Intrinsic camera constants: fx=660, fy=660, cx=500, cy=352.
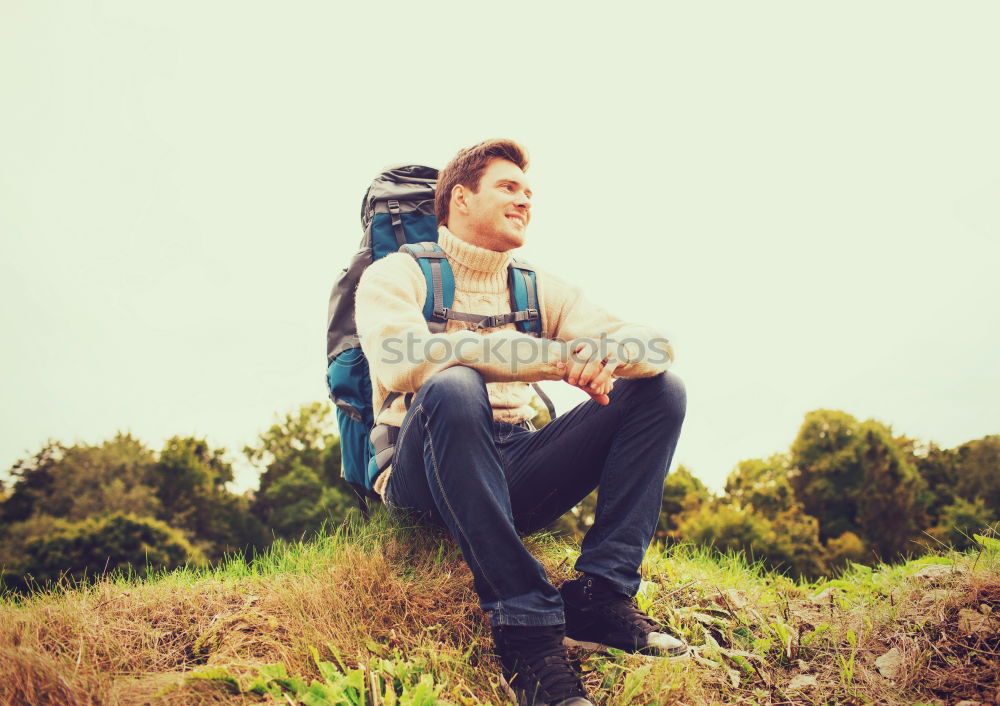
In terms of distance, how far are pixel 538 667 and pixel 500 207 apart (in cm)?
223

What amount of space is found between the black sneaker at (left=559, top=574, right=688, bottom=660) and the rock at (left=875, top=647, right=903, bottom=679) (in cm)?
91

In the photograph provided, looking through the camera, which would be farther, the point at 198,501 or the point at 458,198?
the point at 198,501

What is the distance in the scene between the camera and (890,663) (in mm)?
2953

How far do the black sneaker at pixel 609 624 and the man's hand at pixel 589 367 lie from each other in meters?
0.82

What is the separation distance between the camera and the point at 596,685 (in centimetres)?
272

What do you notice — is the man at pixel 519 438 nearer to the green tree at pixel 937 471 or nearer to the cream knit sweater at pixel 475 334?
the cream knit sweater at pixel 475 334

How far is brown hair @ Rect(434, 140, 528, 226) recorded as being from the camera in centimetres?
365

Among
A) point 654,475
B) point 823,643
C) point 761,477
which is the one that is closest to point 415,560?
point 654,475

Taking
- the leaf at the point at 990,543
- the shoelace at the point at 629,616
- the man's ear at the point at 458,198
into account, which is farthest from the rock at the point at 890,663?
the man's ear at the point at 458,198

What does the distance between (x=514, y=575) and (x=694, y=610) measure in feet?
4.90

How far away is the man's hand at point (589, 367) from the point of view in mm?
2783

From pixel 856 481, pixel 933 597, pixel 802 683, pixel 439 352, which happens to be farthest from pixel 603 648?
pixel 856 481

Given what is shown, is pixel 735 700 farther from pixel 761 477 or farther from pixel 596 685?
pixel 761 477

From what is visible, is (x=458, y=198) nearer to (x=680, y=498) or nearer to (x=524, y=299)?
(x=524, y=299)
